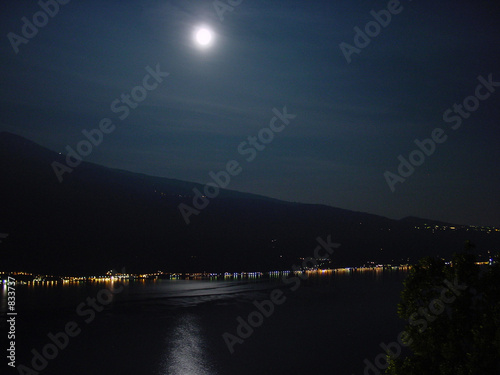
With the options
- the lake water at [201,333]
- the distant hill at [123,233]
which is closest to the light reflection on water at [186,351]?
the lake water at [201,333]

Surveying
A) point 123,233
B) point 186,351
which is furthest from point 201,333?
point 123,233

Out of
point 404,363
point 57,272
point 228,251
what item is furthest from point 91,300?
point 228,251

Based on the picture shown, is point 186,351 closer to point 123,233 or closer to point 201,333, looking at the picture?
point 201,333

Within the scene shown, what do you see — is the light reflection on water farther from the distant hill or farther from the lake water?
the distant hill

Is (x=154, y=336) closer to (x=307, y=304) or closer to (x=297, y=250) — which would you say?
(x=307, y=304)

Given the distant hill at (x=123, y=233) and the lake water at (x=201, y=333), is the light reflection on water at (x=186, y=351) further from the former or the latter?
the distant hill at (x=123, y=233)
